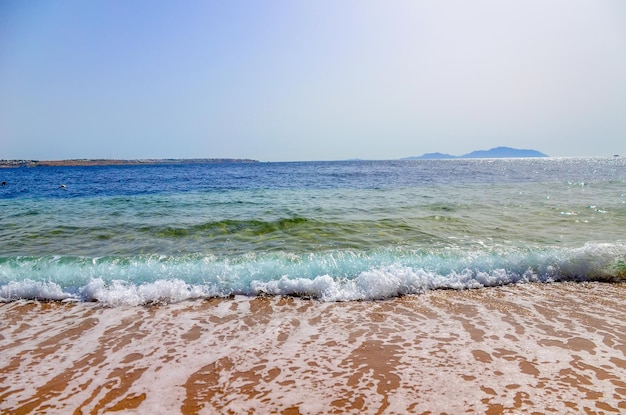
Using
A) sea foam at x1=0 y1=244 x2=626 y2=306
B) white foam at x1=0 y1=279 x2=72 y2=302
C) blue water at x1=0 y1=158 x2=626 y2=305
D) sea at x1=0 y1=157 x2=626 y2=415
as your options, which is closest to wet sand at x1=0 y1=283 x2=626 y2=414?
sea at x1=0 y1=157 x2=626 y2=415

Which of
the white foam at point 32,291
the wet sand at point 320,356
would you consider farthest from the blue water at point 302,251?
the wet sand at point 320,356

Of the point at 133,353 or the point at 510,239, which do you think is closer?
the point at 133,353

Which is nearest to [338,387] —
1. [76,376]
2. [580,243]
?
[76,376]

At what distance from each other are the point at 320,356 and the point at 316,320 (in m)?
1.17

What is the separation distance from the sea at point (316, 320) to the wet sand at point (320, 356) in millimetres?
25

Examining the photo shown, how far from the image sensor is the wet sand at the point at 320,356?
3.48 metres

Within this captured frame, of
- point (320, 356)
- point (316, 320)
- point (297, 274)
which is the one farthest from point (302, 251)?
point (320, 356)

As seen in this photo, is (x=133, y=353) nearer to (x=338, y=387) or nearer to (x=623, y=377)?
(x=338, y=387)

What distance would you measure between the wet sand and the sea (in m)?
0.03

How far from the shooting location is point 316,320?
219 inches

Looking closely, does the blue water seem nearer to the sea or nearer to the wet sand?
the sea

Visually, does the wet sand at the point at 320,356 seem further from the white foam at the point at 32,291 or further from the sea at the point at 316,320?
the white foam at the point at 32,291

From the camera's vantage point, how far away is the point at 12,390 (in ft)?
12.5

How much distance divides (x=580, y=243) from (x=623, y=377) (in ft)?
23.1
